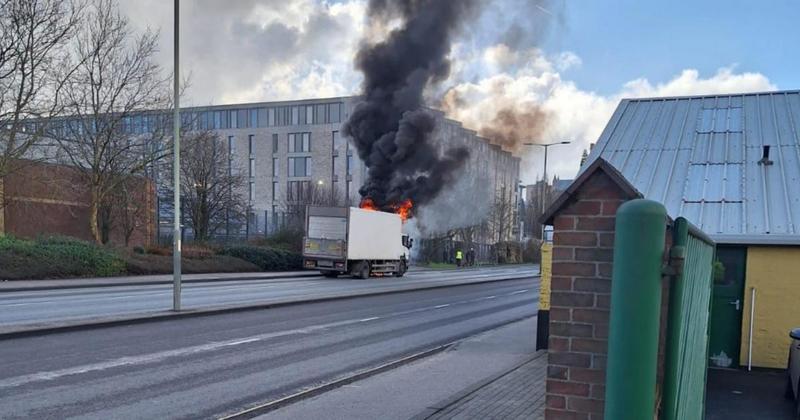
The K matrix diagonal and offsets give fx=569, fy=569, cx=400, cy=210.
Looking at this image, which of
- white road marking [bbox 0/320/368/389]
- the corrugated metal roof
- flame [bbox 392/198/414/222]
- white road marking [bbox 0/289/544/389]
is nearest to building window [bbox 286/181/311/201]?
flame [bbox 392/198/414/222]

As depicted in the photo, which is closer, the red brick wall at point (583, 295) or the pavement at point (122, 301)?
the red brick wall at point (583, 295)

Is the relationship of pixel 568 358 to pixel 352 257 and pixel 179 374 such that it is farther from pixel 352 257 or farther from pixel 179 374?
pixel 352 257

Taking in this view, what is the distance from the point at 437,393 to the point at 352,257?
1980cm

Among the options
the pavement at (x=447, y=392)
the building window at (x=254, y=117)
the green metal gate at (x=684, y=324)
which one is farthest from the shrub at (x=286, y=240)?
the building window at (x=254, y=117)

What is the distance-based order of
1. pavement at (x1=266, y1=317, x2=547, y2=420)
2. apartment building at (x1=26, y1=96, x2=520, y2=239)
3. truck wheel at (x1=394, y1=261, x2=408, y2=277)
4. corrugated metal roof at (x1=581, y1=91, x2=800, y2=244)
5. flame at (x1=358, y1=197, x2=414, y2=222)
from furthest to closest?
apartment building at (x1=26, y1=96, x2=520, y2=239)
flame at (x1=358, y1=197, x2=414, y2=222)
truck wheel at (x1=394, y1=261, x2=408, y2=277)
corrugated metal roof at (x1=581, y1=91, x2=800, y2=244)
pavement at (x1=266, y1=317, x2=547, y2=420)

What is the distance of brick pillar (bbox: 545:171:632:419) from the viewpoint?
2211 mm

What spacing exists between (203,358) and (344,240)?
17.8m

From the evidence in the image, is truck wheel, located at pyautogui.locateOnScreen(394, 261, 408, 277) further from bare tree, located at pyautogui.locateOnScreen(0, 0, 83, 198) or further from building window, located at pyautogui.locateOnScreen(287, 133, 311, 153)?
building window, located at pyautogui.locateOnScreen(287, 133, 311, 153)

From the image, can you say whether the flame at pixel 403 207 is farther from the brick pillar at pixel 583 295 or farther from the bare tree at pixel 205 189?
the brick pillar at pixel 583 295

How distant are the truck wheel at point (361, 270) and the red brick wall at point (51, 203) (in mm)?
12780

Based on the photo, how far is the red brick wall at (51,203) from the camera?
89.0 ft

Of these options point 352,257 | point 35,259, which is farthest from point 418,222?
point 35,259

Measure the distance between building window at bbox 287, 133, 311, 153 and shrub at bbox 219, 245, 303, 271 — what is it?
36144mm

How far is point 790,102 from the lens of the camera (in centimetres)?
1182
